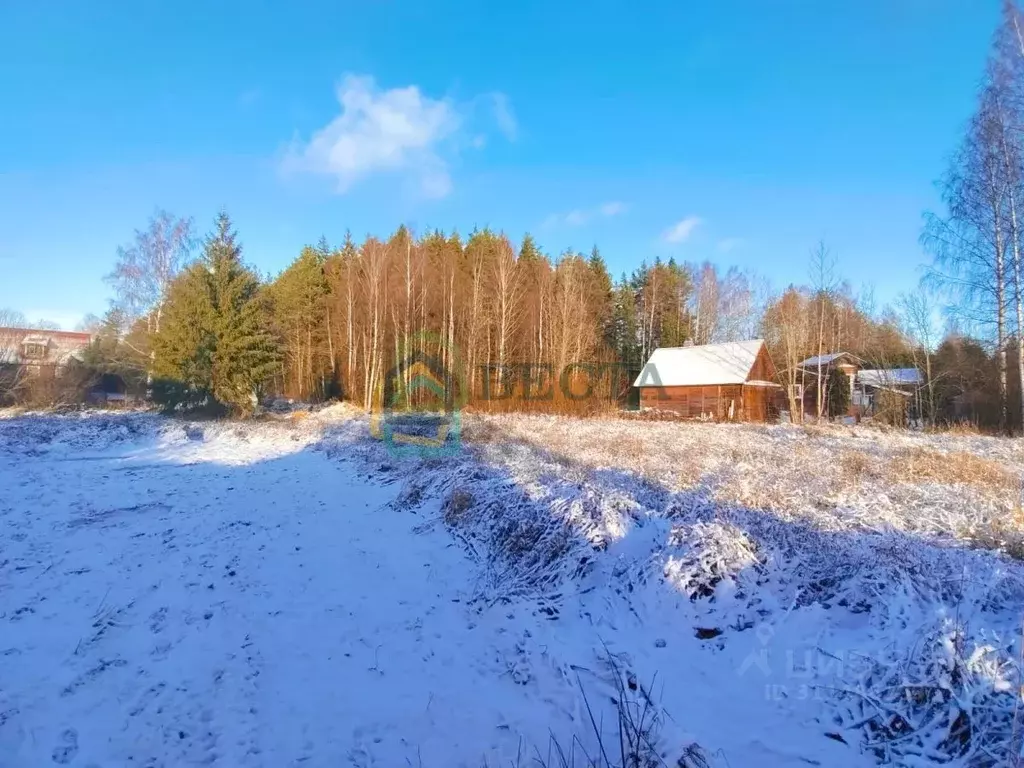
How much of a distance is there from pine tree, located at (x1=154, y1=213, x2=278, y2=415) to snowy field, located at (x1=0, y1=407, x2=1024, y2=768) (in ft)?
45.6

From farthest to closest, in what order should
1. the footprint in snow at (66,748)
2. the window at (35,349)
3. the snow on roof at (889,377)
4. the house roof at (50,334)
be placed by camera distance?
the window at (35,349) < the house roof at (50,334) < the snow on roof at (889,377) < the footprint in snow at (66,748)

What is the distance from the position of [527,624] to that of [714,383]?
27.4 m

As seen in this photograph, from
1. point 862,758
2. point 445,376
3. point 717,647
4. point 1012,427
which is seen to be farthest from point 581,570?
point 445,376

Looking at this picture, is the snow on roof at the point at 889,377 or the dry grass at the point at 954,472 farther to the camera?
the snow on roof at the point at 889,377

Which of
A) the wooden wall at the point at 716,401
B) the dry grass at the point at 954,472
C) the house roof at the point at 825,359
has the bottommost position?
the dry grass at the point at 954,472

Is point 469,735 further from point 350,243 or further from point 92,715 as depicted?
point 350,243

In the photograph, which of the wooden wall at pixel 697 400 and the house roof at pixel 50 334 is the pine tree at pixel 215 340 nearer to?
the house roof at pixel 50 334

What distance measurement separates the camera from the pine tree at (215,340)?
21672 mm

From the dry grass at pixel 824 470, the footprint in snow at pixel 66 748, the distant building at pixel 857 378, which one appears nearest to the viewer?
the footprint in snow at pixel 66 748

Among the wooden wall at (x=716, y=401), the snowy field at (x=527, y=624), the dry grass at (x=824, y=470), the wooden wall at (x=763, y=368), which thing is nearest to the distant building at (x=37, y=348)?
the snowy field at (x=527, y=624)

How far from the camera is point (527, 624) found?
479 centimetres

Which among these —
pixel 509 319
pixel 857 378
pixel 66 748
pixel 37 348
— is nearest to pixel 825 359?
pixel 857 378

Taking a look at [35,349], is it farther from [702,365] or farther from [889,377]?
[889,377]

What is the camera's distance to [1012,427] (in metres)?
18.0
